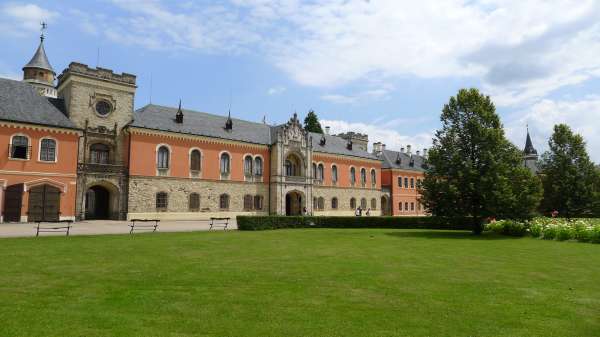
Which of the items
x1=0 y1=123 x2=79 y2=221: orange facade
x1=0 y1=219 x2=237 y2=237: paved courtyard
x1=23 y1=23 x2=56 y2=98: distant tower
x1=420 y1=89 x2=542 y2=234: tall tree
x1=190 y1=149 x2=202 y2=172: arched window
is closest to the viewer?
x1=0 y1=219 x2=237 y2=237: paved courtyard

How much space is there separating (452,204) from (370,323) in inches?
808

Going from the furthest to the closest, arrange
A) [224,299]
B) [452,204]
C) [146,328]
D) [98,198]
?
[98,198] < [452,204] < [224,299] < [146,328]

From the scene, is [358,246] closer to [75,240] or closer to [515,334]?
[515,334]

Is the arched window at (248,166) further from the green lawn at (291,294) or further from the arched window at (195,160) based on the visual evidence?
the green lawn at (291,294)

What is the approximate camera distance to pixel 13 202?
29719mm

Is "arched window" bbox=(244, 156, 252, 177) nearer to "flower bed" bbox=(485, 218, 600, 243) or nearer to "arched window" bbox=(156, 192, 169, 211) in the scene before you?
"arched window" bbox=(156, 192, 169, 211)

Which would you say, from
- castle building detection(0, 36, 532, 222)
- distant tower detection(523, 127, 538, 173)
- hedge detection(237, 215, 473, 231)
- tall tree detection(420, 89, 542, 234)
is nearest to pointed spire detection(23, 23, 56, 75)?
castle building detection(0, 36, 532, 222)

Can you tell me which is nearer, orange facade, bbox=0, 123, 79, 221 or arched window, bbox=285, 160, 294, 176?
orange facade, bbox=0, 123, 79, 221

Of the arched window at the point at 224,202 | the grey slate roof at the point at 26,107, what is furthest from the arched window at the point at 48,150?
the arched window at the point at 224,202

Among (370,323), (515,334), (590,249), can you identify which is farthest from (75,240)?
(590,249)

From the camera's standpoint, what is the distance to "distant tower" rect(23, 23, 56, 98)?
5944cm

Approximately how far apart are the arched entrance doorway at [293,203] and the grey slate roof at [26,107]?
83.1ft

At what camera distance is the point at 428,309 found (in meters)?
7.45

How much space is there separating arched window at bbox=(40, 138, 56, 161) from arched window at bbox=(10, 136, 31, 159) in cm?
98
